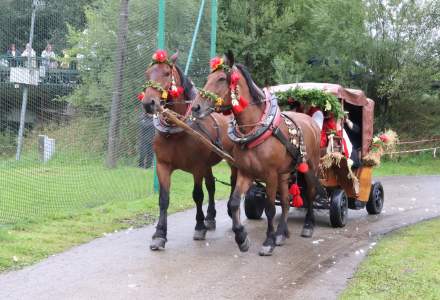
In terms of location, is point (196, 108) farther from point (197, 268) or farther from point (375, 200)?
point (375, 200)

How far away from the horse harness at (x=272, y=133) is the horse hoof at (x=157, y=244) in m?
1.61

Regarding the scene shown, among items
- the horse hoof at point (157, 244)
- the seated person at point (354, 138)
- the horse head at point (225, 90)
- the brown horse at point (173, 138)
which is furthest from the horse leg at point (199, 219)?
the seated person at point (354, 138)

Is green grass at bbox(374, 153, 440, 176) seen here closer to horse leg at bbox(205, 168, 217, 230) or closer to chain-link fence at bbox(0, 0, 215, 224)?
chain-link fence at bbox(0, 0, 215, 224)

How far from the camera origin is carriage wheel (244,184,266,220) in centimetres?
1009

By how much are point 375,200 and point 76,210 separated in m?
5.24

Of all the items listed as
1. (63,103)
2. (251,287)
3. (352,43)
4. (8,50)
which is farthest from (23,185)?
(352,43)

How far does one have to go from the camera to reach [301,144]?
27.5 ft

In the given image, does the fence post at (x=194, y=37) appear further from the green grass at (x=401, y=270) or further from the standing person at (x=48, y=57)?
the green grass at (x=401, y=270)

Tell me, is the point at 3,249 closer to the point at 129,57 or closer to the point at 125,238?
the point at 125,238

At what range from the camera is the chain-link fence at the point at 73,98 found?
32.2 feet

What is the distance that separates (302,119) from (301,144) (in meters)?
0.70

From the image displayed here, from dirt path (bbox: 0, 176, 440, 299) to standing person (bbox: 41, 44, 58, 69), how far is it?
306 cm

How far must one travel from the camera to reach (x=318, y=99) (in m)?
9.44

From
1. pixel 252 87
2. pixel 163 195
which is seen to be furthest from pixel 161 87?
pixel 163 195
